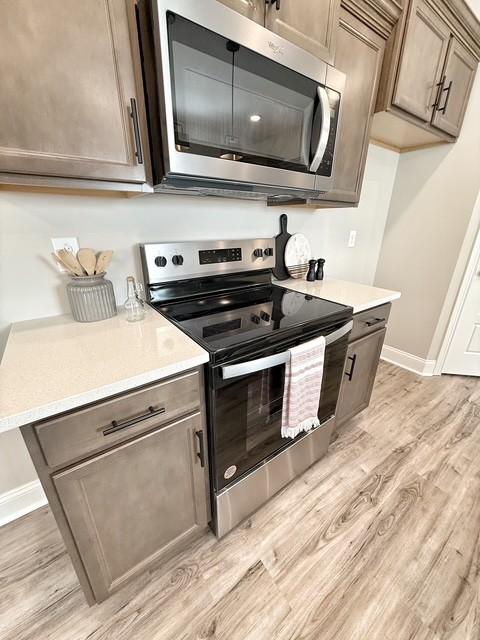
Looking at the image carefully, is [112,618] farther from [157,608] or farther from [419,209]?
[419,209]

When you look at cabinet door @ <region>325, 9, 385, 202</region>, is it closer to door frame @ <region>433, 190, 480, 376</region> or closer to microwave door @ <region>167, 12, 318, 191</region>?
microwave door @ <region>167, 12, 318, 191</region>

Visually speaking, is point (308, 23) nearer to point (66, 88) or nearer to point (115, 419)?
point (66, 88)

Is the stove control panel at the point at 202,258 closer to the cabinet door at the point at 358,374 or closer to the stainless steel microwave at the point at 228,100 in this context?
the stainless steel microwave at the point at 228,100

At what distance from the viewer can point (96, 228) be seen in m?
1.08

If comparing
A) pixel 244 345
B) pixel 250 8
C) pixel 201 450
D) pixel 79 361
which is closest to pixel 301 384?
pixel 244 345

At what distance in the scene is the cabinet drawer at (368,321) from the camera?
4.38 feet

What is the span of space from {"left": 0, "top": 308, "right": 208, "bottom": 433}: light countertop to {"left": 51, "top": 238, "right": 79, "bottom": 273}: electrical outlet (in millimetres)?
283

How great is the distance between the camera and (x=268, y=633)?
89 centimetres

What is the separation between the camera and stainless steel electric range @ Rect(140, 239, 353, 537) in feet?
2.87

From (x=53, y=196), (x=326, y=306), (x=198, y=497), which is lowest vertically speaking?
(x=198, y=497)

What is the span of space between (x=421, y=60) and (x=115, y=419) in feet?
7.16

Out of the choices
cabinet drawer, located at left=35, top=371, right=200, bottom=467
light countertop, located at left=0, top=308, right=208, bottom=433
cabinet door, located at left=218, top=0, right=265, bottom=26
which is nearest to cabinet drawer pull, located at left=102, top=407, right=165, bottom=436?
cabinet drawer, located at left=35, top=371, right=200, bottom=467

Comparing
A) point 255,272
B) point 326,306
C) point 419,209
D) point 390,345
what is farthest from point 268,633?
point 419,209

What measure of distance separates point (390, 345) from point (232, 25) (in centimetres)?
264
